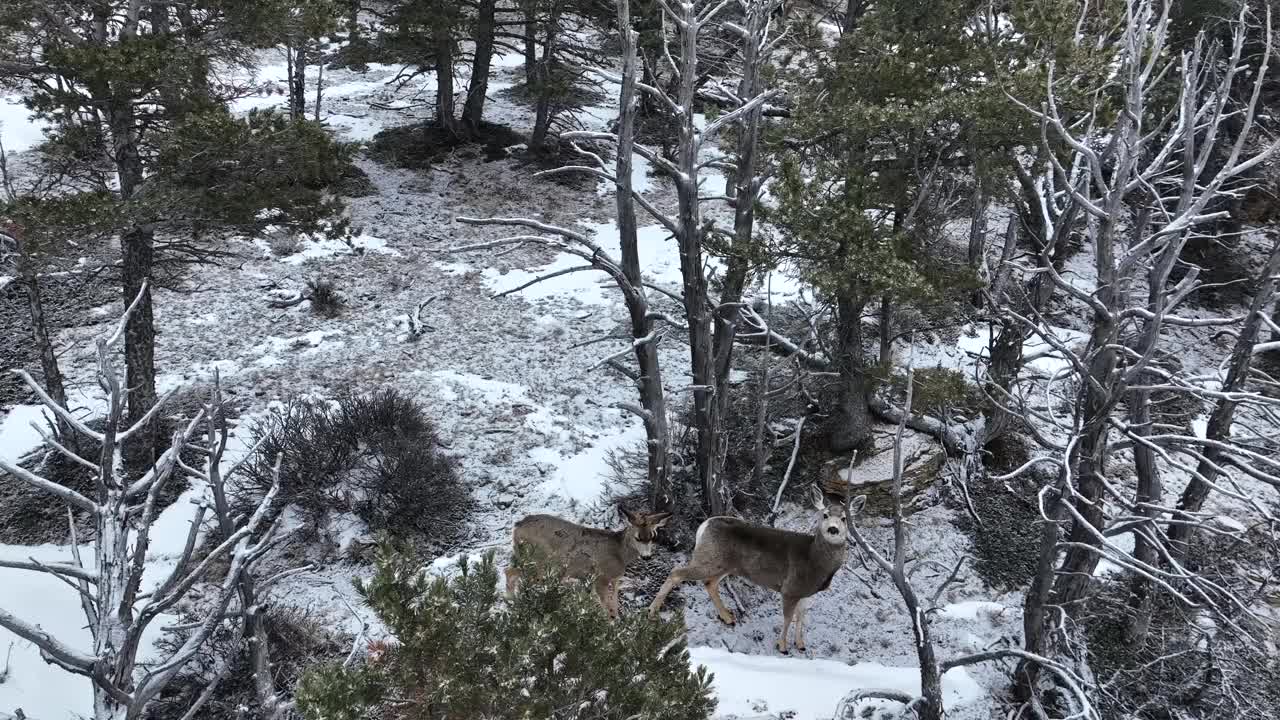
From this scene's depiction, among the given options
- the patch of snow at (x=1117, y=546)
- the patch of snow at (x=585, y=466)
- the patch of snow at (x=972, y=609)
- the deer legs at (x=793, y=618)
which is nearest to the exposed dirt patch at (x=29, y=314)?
the patch of snow at (x=585, y=466)

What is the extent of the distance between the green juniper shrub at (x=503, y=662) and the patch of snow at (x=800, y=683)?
263 cm

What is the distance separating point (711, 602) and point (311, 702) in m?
5.37

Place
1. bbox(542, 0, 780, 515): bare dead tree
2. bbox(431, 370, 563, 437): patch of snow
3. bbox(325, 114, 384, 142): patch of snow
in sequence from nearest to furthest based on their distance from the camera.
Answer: bbox(542, 0, 780, 515): bare dead tree → bbox(431, 370, 563, 437): patch of snow → bbox(325, 114, 384, 142): patch of snow

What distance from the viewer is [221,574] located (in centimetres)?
838

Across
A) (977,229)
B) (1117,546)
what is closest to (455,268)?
(977,229)

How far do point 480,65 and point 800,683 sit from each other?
17111 millimetres

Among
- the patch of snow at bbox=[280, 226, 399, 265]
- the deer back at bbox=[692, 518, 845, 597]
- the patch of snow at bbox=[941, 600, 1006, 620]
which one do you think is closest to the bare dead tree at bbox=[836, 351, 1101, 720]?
the deer back at bbox=[692, 518, 845, 597]

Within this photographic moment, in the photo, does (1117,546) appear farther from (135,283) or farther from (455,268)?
(135,283)

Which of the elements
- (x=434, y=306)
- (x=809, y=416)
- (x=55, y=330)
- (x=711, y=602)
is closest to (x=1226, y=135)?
(x=809, y=416)

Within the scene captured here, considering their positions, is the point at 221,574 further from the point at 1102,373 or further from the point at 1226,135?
the point at 1226,135

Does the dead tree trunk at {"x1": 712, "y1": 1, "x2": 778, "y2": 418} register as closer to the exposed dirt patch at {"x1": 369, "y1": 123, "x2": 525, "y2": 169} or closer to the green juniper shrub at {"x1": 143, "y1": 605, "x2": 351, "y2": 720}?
the green juniper shrub at {"x1": 143, "y1": 605, "x2": 351, "y2": 720}

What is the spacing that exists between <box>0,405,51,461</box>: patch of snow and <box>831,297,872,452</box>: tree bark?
32.7 ft

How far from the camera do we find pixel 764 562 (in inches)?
302

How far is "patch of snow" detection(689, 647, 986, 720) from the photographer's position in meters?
6.97
